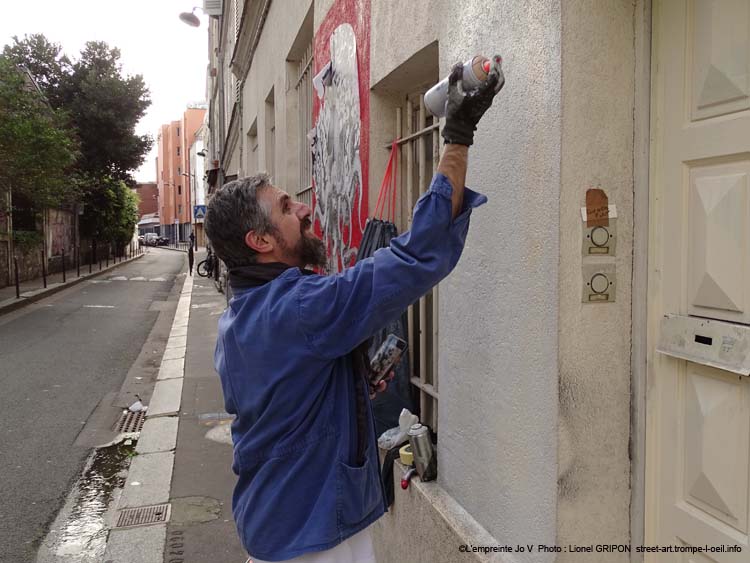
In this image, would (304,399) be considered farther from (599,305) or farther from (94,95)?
(94,95)

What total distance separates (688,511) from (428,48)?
88.4 inches

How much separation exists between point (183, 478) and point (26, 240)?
18814mm

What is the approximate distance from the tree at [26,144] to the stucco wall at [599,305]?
50.0 ft

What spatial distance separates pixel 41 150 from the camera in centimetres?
1504

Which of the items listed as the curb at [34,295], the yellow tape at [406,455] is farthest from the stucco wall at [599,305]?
the curb at [34,295]

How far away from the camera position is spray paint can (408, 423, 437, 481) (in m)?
3.03

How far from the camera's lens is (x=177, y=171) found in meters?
81.1

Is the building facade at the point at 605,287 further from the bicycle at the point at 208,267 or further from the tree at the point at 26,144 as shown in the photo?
the bicycle at the point at 208,267

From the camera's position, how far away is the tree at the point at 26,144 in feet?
47.3

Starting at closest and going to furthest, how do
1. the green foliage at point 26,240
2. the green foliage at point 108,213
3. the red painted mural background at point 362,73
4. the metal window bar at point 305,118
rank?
the red painted mural background at point 362,73 → the metal window bar at point 305,118 → the green foliage at point 26,240 → the green foliage at point 108,213

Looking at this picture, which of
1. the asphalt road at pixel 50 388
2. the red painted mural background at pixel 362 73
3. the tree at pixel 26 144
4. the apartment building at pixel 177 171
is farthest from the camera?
the apartment building at pixel 177 171

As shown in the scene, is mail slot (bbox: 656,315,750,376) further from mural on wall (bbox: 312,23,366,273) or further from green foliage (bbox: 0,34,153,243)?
green foliage (bbox: 0,34,153,243)

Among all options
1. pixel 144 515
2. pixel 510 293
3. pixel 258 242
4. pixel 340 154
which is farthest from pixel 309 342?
pixel 144 515

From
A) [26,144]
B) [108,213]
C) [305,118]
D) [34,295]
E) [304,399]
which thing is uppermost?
[26,144]
